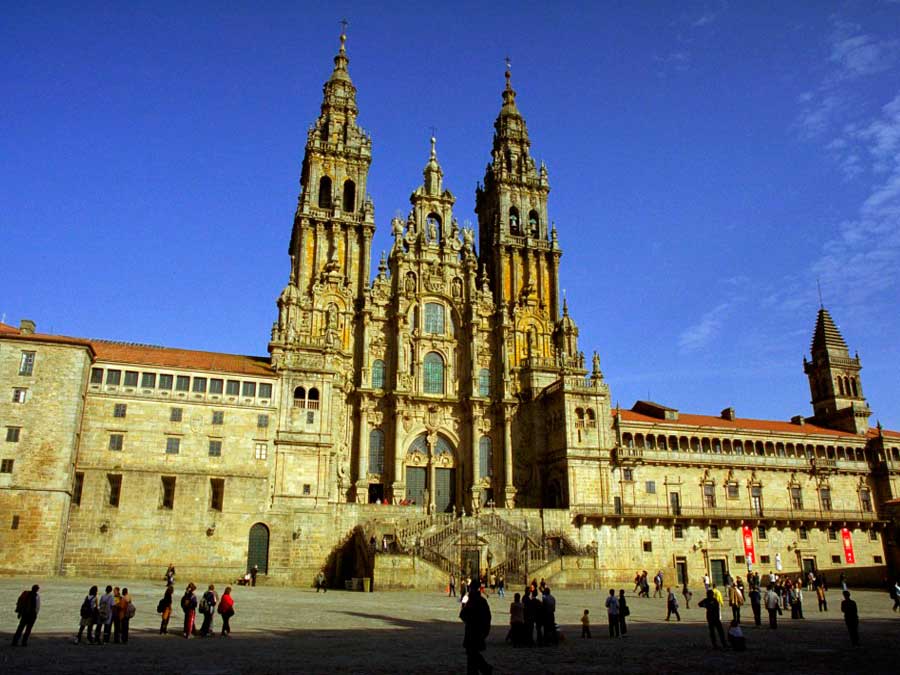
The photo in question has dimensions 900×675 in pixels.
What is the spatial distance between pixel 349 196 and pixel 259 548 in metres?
33.8

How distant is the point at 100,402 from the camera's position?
164ft

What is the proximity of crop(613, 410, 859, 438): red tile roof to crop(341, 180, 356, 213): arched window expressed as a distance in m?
30.2

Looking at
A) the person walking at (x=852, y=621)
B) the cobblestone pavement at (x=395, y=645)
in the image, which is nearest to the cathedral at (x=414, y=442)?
the cobblestone pavement at (x=395, y=645)

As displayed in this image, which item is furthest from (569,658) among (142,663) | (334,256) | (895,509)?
(895,509)

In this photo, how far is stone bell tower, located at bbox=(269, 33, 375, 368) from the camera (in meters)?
61.0

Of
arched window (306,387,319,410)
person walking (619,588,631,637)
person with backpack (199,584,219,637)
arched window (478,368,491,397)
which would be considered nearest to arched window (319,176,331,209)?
arched window (306,387,319,410)

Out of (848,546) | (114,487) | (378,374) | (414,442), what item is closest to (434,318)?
(378,374)

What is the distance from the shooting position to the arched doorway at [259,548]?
166 feet

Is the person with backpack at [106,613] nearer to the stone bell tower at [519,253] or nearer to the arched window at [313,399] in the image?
the arched window at [313,399]

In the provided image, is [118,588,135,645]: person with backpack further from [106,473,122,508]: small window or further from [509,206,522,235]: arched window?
[509,206,522,235]: arched window

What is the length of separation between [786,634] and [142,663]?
2196 cm

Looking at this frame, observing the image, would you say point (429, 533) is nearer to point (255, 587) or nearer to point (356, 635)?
point (255, 587)

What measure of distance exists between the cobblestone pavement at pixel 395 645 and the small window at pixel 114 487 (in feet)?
38.4

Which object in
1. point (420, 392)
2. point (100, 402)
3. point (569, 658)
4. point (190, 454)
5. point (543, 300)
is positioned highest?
point (543, 300)
